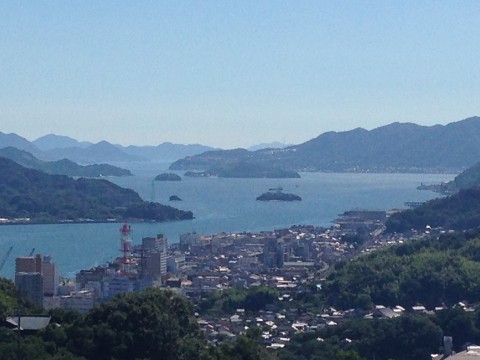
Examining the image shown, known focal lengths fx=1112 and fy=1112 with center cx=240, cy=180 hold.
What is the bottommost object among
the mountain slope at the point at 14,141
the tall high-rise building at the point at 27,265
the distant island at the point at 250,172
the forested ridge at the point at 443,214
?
the tall high-rise building at the point at 27,265

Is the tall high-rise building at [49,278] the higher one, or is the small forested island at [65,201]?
the small forested island at [65,201]

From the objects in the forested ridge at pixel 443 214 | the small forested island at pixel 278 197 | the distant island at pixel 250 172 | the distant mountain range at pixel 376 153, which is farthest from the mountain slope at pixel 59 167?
the forested ridge at pixel 443 214

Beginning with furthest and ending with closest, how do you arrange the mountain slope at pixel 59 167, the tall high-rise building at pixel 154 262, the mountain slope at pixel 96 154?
the mountain slope at pixel 96 154 → the mountain slope at pixel 59 167 → the tall high-rise building at pixel 154 262

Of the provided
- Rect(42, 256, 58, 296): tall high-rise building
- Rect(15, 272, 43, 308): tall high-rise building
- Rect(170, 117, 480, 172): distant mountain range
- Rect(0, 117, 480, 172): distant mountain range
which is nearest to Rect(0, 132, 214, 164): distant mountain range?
Rect(0, 117, 480, 172): distant mountain range

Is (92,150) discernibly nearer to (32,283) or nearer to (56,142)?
(56,142)

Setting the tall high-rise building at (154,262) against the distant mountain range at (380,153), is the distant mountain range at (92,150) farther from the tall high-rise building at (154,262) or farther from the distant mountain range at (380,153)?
the tall high-rise building at (154,262)

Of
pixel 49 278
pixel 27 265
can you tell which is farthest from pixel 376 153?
pixel 27 265

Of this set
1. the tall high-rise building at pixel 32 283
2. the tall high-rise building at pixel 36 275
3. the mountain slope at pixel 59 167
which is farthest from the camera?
the mountain slope at pixel 59 167

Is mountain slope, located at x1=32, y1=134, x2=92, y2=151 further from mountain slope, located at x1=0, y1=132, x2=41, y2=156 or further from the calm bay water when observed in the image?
the calm bay water
